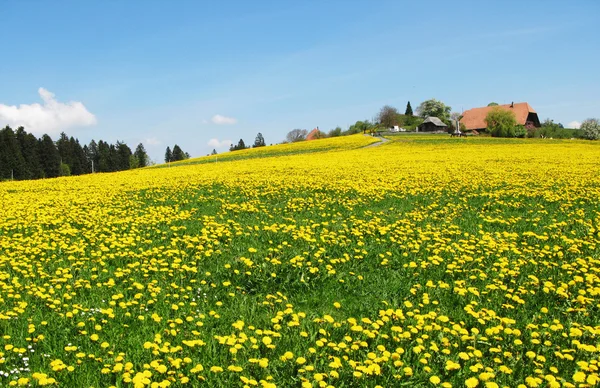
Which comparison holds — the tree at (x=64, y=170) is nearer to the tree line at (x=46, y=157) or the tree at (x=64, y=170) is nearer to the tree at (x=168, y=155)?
the tree line at (x=46, y=157)

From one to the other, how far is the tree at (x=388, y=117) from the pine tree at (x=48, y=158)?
74379mm

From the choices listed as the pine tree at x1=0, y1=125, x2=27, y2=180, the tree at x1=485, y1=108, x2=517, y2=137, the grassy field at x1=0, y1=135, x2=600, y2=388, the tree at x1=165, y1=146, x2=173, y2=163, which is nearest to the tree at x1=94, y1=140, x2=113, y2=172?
the pine tree at x1=0, y1=125, x2=27, y2=180

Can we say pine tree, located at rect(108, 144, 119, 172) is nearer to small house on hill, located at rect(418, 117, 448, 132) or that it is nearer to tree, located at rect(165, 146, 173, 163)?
tree, located at rect(165, 146, 173, 163)

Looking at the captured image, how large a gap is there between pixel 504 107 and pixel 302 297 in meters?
98.1

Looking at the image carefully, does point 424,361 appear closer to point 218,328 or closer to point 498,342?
point 498,342

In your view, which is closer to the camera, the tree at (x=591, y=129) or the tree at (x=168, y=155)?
the tree at (x=591, y=129)

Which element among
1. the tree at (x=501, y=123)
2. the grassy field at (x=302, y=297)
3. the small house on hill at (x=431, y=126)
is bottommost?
the grassy field at (x=302, y=297)

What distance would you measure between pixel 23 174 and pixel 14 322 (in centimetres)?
8313

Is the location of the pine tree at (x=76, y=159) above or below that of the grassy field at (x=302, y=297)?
above

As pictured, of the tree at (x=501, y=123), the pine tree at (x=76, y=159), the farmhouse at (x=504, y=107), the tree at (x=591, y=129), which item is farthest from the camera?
the pine tree at (x=76, y=159)

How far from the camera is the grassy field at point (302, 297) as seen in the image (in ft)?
12.8

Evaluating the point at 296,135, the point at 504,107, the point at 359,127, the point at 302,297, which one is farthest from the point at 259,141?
the point at 302,297

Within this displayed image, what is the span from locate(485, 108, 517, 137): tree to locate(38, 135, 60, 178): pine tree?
3238 inches

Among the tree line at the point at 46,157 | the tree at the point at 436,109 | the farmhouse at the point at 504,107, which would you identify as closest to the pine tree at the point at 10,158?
the tree line at the point at 46,157
